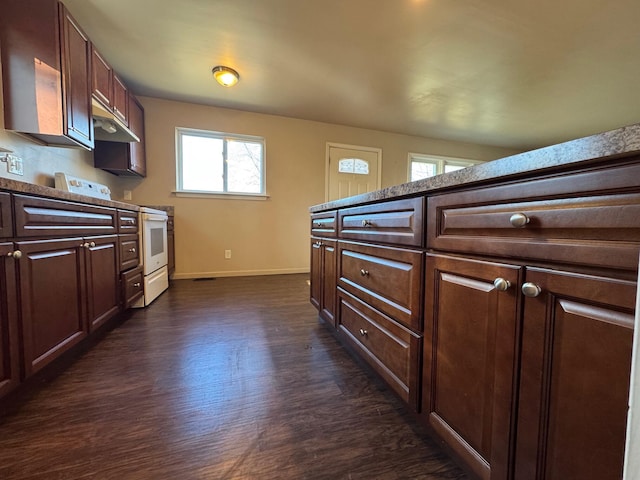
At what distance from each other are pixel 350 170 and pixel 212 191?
7.18 ft

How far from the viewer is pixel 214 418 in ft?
3.25

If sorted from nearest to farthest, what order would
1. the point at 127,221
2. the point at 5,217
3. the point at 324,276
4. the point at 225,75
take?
the point at 5,217 → the point at 324,276 → the point at 127,221 → the point at 225,75

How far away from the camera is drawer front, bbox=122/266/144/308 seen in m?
1.93

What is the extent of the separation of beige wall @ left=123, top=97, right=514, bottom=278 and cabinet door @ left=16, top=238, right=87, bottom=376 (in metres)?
2.15

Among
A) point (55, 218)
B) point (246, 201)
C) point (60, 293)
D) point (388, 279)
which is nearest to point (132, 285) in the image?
point (60, 293)

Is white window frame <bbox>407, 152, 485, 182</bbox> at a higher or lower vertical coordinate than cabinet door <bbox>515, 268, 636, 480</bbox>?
higher

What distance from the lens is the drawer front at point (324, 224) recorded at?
1574 mm

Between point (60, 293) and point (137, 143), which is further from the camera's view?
point (137, 143)

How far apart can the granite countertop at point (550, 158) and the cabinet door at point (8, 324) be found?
61.7 inches

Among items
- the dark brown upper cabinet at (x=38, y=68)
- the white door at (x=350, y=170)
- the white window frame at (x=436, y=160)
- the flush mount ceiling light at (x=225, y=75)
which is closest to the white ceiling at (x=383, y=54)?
the flush mount ceiling light at (x=225, y=75)

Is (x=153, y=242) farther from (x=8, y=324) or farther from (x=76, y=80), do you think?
(x=8, y=324)

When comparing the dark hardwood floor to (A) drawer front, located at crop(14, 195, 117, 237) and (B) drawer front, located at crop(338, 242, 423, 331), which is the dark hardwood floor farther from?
(A) drawer front, located at crop(14, 195, 117, 237)

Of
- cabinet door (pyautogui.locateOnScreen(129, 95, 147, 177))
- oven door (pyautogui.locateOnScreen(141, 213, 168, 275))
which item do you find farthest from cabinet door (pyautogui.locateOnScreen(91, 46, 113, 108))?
oven door (pyautogui.locateOnScreen(141, 213, 168, 275))

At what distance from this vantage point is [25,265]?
1.07m
